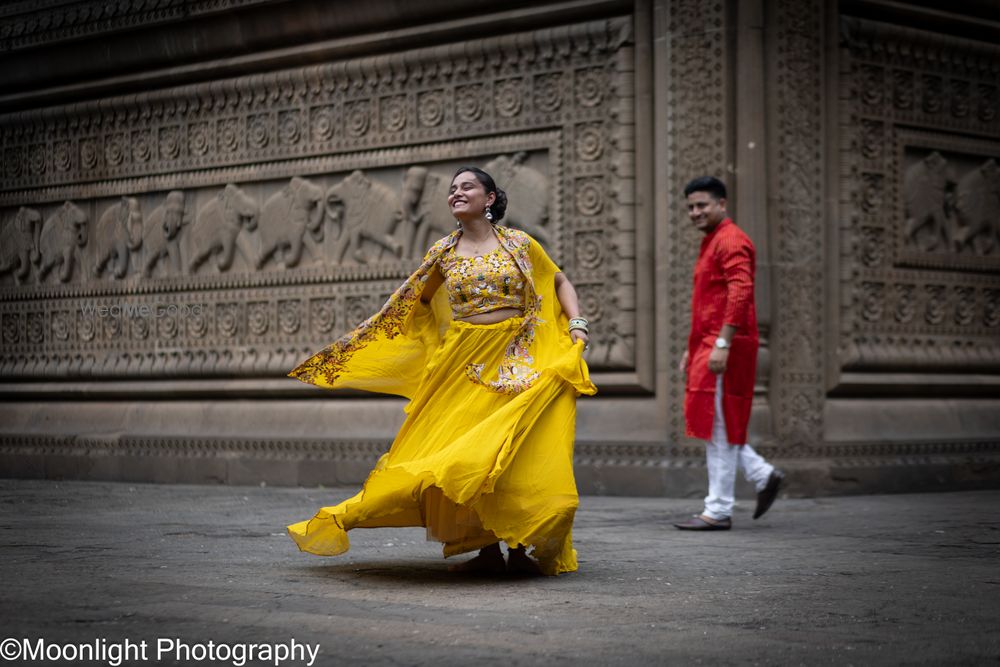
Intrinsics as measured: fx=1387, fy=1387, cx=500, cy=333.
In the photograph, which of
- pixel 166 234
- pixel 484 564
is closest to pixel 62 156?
pixel 166 234

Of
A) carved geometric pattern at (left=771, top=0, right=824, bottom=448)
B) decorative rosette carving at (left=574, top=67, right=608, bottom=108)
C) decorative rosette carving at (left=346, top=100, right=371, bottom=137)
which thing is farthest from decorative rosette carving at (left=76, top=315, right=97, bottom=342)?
carved geometric pattern at (left=771, top=0, right=824, bottom=448)

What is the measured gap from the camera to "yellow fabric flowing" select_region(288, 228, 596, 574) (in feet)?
19.9

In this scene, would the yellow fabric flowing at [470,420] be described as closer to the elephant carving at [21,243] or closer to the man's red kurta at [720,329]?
the man's red kurta at [720,329]

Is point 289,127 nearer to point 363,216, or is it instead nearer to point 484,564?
point 363,216

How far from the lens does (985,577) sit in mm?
6059

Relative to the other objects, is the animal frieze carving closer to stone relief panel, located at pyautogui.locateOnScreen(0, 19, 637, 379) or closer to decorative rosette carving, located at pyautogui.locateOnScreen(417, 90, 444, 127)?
stone relief panel, located at pyautogui.locateOnScreen(0, 19, 637, 379)

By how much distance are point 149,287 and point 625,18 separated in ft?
19.3

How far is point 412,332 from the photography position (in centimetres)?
704

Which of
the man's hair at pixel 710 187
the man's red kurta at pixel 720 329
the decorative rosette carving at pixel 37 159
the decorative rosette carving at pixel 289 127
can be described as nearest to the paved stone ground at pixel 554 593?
the man's red kurta at pixel 720 329

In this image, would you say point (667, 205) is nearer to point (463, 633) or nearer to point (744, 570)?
point (744, 570)

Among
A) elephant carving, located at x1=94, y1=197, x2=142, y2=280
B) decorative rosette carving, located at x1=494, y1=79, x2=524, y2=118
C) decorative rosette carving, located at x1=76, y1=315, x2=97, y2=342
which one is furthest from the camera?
decorative rosette carving, located at x1=76, y1=315, x2=97, y2=342

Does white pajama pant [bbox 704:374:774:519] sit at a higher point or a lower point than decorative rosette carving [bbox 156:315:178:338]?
lower

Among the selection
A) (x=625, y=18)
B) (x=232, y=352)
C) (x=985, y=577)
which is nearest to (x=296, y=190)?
(x=232, y=352)

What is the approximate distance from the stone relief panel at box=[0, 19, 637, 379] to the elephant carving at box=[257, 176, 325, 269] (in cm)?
2
